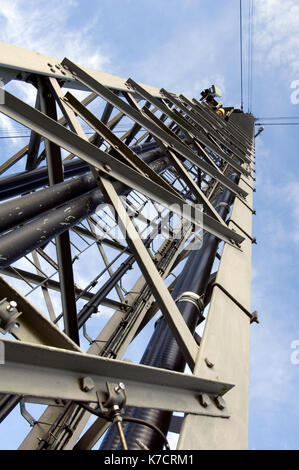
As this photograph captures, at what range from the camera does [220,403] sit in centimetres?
204

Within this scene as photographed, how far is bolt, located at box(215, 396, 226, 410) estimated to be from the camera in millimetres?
2035

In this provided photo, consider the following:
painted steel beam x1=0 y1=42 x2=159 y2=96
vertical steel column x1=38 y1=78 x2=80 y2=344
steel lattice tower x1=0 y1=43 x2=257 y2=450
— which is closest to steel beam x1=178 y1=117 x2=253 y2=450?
steel lattice tower x1=0 y1=43 x2=257 y2=450

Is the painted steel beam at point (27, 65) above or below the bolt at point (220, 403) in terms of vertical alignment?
above

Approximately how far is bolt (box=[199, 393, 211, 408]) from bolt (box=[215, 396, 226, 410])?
0.22ft

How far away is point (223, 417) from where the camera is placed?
2.01 meters

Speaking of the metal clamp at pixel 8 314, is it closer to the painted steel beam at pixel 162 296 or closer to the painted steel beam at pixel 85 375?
the painted steel beam at pixel 85 375

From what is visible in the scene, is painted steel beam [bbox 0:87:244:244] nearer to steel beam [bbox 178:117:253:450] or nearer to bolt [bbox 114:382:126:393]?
steel beam [bbox 178:117:253:450]

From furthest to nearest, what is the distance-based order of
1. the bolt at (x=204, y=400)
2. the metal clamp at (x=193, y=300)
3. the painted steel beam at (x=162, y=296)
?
the metal clamp at (x=193, y=300), the painted steel beam at (x=162, y=296), the bolt at (x=204, y=400)

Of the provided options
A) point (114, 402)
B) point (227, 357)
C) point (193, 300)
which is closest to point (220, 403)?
point (227, 357)

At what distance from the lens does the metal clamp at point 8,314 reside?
1.56 m

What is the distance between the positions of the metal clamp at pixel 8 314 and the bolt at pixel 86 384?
0.36 m

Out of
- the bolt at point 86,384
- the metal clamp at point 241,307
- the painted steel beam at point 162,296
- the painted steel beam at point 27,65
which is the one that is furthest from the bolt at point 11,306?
the painted steel beam at point 27,65

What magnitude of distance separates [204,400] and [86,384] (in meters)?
0.73

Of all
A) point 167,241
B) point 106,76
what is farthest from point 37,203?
point 167,241
